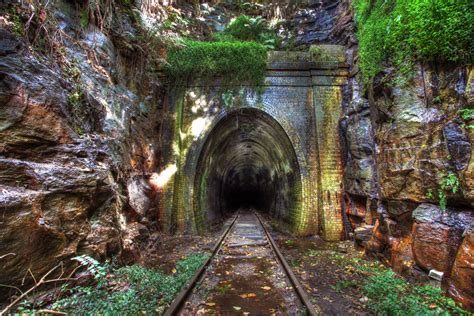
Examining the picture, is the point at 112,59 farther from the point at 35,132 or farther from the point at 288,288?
the point at 288,288

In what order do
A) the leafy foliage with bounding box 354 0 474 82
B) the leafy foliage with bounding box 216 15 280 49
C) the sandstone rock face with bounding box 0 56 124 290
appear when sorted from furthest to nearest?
the leafy foliage with bounding box 216 15 280 49
the leafy foliage with bounding box 354 0 474 82
the sandstone rock face with bounding box 0 56 124 290

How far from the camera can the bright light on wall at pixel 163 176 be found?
7895 millimetres

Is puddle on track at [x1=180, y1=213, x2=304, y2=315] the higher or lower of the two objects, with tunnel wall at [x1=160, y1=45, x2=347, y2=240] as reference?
lower

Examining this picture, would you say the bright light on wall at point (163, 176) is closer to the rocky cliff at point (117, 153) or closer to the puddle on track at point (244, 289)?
the rocky cliff at point (117, 153)

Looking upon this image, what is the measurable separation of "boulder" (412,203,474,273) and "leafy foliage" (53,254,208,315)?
4.33m

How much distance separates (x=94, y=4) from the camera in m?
5.07

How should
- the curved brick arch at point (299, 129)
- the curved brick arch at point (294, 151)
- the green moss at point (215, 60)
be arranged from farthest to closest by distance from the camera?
the green moss at point (215, 60) → the curved brick arch at point (294, 151) → the curved brick arch at point (299, 129)

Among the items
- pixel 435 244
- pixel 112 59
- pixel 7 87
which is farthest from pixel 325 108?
pixel 7 87

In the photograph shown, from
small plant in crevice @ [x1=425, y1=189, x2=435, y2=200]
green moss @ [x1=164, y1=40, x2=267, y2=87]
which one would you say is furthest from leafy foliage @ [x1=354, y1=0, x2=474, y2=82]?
green moss @ [x1=164, y1=40, x2=267, y2=87]

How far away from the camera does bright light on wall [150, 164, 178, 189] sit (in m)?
7.89

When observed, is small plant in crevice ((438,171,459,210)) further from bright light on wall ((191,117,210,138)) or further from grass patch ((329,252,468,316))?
bright light on wall ((191,117,210,138))

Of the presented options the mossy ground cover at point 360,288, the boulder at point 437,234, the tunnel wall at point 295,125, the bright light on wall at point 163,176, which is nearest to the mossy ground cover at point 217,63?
the tunnel wall at point 295,125

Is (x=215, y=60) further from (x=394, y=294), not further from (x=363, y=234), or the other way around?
(x=394, y=294)

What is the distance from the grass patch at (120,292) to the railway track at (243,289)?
0.26 m
